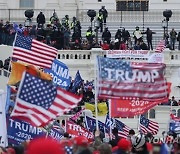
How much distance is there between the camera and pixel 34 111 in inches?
628

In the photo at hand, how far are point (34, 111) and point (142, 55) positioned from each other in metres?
24.7

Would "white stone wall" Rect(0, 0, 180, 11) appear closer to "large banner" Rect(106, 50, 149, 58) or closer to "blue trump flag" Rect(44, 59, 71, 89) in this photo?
"large banner" Rect(106, 50, 149, 58)

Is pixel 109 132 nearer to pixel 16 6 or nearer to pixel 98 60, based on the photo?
pixel 98 60

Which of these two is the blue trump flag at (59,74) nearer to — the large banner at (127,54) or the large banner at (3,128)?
the large banner at (3,128)

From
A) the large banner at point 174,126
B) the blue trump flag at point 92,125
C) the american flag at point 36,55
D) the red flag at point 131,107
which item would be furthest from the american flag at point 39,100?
the large banner at point 174,126

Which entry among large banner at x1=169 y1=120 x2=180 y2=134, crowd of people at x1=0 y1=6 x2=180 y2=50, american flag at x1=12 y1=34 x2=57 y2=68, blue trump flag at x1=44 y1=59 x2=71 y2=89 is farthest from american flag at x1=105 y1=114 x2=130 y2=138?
crowd of people at x1=0 y1=6 x2=180 y2=50

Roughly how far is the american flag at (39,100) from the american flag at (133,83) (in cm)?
229

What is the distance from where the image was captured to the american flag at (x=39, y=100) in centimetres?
1590

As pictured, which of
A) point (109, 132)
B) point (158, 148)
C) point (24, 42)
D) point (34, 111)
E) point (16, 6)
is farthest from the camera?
point (16, 6)

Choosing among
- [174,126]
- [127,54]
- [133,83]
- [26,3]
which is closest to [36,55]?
[174,126]

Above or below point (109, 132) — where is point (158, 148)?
above

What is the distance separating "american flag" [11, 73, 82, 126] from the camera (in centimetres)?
1590

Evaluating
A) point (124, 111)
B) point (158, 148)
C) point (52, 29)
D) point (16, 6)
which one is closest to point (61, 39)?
point (52, 29)

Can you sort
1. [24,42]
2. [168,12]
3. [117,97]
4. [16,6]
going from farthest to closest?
[16,6], [168,12], [24,42], [117,97]
